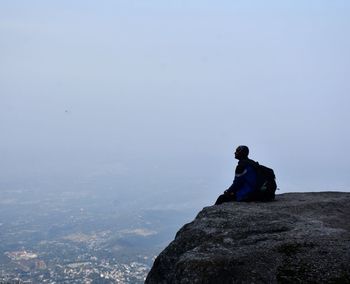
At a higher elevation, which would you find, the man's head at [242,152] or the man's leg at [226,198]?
the man's head at [242,152]

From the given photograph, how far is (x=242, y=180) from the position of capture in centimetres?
1452

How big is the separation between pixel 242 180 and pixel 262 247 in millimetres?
5006

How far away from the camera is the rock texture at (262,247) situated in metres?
8.58

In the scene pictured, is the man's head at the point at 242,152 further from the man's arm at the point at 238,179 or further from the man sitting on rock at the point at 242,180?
the man's arm at the point at 238,179

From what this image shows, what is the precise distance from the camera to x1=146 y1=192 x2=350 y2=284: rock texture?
8582 mm

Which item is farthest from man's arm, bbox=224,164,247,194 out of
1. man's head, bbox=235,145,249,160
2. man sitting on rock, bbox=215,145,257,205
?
man's head, bbox=235,145,249,160

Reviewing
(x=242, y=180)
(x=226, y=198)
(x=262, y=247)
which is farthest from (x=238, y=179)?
(x=262, y=247)

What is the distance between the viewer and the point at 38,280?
91250mm

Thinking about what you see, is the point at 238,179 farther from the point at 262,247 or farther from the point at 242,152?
the point at 262,247

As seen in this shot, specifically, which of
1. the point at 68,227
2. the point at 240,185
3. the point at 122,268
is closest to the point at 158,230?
the point at 68,227

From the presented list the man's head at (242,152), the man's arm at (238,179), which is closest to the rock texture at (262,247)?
the man's arm at (238,179)

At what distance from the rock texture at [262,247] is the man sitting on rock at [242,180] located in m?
0.81

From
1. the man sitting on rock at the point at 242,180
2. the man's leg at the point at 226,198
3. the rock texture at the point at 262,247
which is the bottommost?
the rock texture at the point at 262,247

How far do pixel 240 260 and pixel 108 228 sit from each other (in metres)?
182
